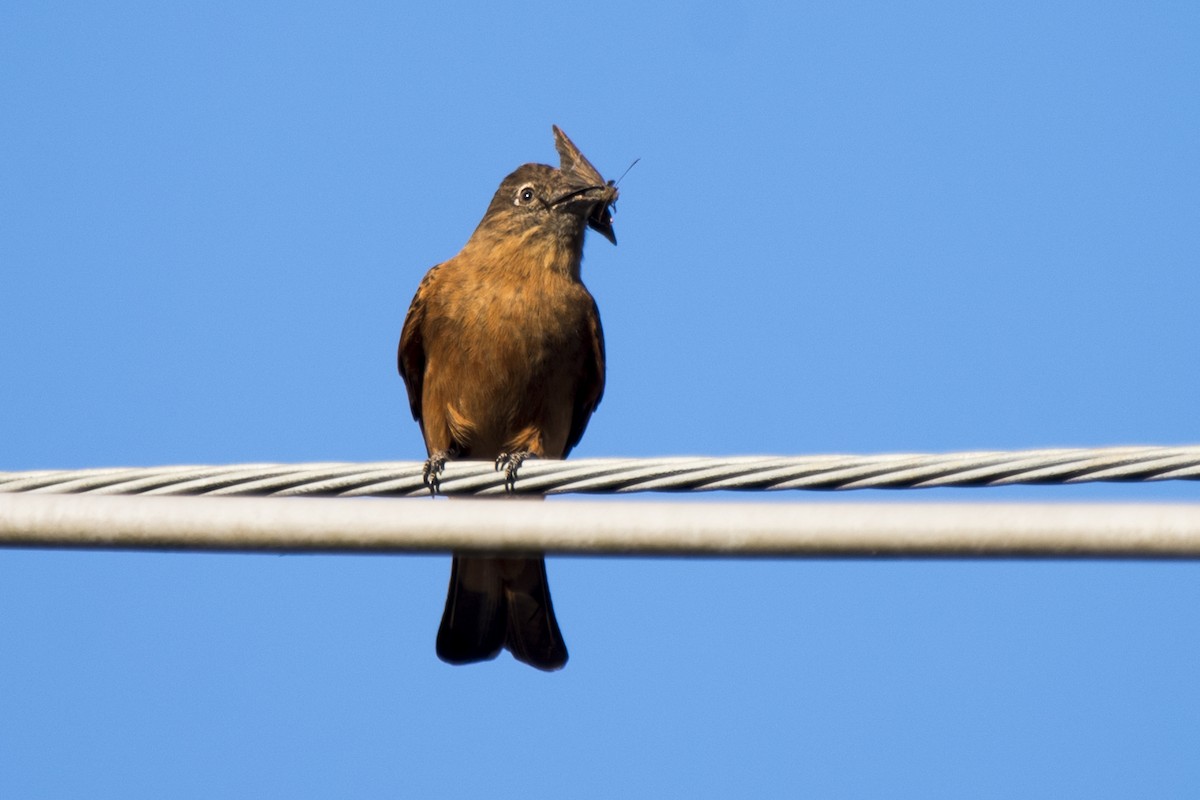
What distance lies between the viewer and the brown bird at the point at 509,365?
759 centimetres

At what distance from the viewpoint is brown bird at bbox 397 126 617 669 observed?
759 cm

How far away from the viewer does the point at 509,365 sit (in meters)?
7.53

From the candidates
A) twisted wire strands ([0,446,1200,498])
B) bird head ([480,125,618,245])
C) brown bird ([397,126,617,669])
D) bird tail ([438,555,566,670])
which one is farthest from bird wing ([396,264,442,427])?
twisted wire strands ([0,446,1200,498])

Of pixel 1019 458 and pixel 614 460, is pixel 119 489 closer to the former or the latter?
pixel 614 460

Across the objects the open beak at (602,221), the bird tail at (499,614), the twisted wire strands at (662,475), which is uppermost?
the open beak at (602,221)

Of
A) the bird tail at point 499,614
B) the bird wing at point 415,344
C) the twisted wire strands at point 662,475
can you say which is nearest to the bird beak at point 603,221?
the bird wing at point 415,344

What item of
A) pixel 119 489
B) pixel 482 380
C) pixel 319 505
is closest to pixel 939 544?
pixel 319 505

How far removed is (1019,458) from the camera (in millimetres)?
3377

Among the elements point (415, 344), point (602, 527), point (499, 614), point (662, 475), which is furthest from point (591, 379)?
point (602, 527)

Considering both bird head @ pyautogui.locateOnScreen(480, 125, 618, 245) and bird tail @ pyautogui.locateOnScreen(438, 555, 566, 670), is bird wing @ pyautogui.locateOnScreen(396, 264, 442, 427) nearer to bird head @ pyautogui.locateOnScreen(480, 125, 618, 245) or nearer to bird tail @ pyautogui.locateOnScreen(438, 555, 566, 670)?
bird head @ pyautogui.locateOnScreen(480, 125, 618, 245)

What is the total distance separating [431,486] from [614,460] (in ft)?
1.87

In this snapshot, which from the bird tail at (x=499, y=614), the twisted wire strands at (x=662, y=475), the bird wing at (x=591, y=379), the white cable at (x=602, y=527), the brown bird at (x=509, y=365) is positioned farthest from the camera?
the bird wing at (x=591, y=379)

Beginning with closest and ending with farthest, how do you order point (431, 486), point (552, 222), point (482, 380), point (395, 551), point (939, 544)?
point (939, 544) → point (395, 551) → point (431, 486) → point (482, 380) → point (552, 222)

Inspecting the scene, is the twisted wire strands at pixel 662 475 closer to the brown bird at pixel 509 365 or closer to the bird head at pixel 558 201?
the brown bird at pixel 509 365
